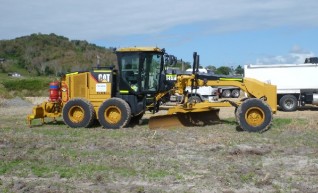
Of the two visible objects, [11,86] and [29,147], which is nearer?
[29,147]

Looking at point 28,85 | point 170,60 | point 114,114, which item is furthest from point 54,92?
point 28,85

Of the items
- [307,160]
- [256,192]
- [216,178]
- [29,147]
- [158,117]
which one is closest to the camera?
[256,192]

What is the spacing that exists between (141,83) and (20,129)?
163 inches

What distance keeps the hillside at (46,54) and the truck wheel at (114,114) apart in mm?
56572

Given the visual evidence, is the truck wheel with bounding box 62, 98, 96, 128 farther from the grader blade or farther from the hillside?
the hillside

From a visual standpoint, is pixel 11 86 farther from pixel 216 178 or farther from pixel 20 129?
pixel 216 178

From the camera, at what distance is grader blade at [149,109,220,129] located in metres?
15.1

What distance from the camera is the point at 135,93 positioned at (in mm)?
15766

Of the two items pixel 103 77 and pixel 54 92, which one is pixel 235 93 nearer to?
pixel 103 77

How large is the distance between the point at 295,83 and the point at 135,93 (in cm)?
1196

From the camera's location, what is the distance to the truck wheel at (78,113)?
1573cm

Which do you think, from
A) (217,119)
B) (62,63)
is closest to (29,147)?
(217,119)

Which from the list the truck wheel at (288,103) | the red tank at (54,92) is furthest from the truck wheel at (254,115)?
the truck wheel at (288,103)

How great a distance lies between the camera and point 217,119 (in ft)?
53.6
